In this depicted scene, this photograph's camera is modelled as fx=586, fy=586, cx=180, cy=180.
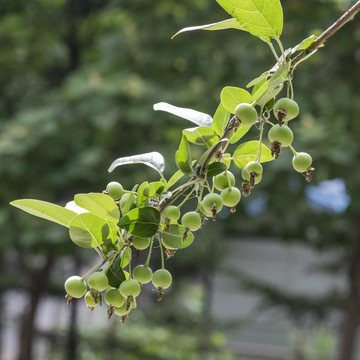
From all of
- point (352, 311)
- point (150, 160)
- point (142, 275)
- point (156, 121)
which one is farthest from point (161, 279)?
point (352, 311)

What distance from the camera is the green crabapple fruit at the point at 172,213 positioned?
54 centimetres

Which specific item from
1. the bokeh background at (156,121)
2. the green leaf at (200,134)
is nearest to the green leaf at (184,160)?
the green leaf at (200,134)

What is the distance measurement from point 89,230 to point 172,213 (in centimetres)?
8

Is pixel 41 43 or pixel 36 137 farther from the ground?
pixel 41 43

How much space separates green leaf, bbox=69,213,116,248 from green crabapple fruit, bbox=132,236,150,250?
0.07 ft

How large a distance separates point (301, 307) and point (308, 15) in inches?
100

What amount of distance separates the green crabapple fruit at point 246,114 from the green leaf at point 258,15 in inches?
3.6

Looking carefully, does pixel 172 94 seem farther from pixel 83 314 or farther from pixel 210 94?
pixel 83 314

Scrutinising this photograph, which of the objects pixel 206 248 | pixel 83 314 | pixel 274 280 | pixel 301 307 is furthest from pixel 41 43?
pixel 274 280

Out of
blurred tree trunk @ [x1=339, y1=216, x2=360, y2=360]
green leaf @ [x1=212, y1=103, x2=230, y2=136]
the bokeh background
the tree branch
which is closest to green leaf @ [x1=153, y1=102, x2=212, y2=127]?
green leaf @ [x1=212, y1=103, x2=230, y2=136]

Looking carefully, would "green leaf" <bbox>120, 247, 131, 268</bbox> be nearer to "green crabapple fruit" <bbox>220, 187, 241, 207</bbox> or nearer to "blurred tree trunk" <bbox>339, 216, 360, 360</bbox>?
"green crabapple fruit" <bbox>220, 187, 241, 207</bbox>

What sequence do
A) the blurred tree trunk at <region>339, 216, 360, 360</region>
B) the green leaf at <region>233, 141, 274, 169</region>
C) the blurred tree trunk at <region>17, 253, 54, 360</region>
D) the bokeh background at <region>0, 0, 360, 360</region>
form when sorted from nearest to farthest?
the green leaf at <region>233, 141, 274, 169</region> < the bokeh background at <region>0, 0, 360, 360</region> < the blurred tree trunk at <region>339, 216, 360, 360</region> < the blurred tree trunk at <region>17, 253, 54, 360</region>

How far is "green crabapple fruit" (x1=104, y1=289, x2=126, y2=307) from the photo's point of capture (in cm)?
53

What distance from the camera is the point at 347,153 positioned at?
3533 mm
